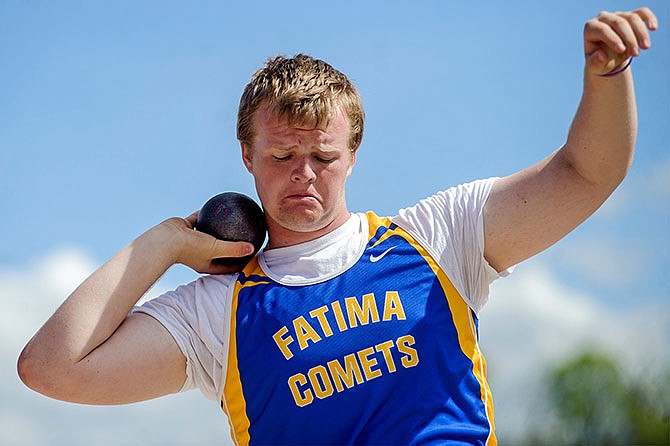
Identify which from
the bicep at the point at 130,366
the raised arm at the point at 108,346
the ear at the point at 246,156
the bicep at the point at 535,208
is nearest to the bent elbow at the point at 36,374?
the raised arm at the point at 108,346

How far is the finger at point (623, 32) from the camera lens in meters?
3.22

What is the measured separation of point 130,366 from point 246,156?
43.9 inches

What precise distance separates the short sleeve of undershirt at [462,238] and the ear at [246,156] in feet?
2.60

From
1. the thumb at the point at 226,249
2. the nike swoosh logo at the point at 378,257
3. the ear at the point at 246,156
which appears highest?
the ear at the point at 246,156

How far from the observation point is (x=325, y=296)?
389cm

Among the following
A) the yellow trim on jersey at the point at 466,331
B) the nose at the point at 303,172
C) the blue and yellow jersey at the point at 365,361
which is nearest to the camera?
the blue and yellow jersey at the point at 365,361

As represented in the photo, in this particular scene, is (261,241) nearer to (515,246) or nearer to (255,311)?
(255,311)

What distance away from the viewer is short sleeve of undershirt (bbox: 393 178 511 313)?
3.89m

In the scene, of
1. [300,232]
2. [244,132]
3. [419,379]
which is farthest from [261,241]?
[419,379]

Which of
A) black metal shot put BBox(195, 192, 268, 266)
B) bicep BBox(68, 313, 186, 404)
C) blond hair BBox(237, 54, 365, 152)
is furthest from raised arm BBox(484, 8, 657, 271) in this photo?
bicep BBox(68, 313, 186, 404)

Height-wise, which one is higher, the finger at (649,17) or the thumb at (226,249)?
the finger at (649,17)

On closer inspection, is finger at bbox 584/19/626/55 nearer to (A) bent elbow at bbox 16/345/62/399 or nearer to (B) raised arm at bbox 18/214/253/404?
(B) raised arm at bbox 18/214/253/404

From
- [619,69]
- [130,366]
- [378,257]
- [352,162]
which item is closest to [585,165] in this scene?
[619,69]

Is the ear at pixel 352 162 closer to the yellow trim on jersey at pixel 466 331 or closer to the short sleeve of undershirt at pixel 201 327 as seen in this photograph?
the yellow trim on jersey at pixel 466 331
